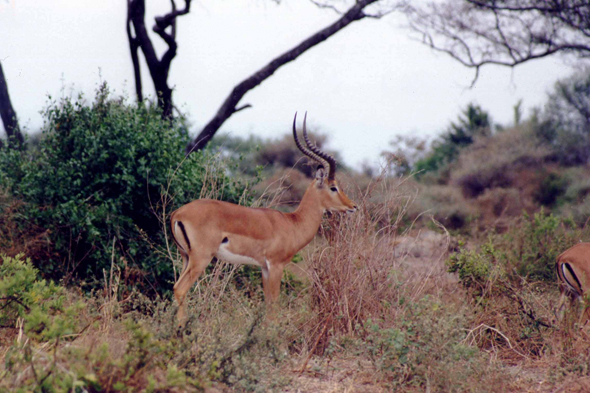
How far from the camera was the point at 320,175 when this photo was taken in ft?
20.5

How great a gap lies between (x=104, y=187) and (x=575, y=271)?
15.5 feet

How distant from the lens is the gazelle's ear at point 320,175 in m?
6.22

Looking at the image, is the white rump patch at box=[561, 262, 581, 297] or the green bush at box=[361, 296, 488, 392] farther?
the white rump patch at box=[561, 262, 581, 297]

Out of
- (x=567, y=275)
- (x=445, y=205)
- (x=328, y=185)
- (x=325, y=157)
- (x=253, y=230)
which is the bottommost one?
(x=445, y=205)

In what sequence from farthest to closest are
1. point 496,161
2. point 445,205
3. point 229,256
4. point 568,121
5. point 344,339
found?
1. point 568,121
2. point 496,161
3. point 445,205
4. point 229,256
5. point 344,339

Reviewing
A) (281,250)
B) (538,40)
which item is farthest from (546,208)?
(281,250)

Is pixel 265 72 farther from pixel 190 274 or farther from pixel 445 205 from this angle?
pixel 445 205

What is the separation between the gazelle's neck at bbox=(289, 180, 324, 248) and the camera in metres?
6.13

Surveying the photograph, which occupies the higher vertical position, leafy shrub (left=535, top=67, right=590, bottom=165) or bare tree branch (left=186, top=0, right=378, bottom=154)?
bare tree branch (left=186, top=0, right=378, bottom=154)

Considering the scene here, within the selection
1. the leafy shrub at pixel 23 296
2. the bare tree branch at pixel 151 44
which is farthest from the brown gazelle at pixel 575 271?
the bare tree branch at pixel 151 44

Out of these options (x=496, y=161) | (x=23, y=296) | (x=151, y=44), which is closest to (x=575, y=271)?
(x=23, y=296)

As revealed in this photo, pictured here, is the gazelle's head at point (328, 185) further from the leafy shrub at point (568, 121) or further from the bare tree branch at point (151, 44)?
the leafy shrub at point (568, 121)

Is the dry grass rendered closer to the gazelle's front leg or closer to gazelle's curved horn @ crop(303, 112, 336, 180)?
the gazelle's front leg

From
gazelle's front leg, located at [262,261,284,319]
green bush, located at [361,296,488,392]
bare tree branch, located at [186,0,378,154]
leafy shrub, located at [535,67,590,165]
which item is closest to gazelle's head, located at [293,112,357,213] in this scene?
gazelle's front leg, located at [262,261,284,319]
